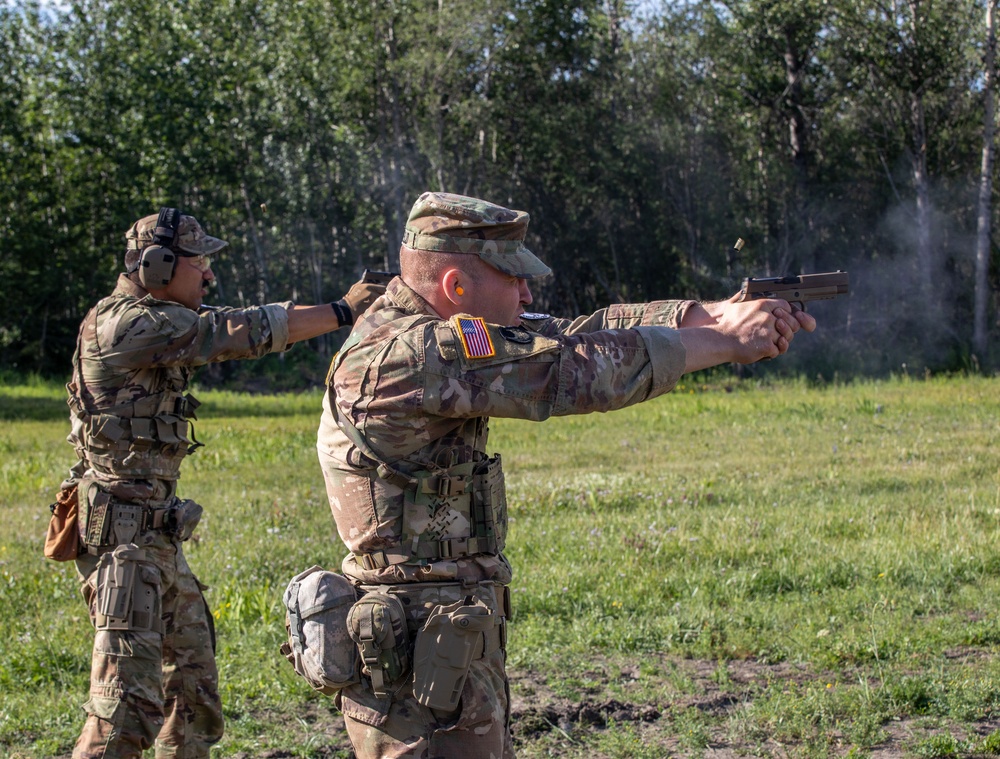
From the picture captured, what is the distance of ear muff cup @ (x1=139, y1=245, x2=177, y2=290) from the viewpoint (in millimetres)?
4527

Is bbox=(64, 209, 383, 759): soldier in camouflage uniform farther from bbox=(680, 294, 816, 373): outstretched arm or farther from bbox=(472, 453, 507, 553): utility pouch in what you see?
bbox=(680, 294, 816, 373): outstretched arm

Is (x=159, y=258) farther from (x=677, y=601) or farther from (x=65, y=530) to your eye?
(x=677, y=601)

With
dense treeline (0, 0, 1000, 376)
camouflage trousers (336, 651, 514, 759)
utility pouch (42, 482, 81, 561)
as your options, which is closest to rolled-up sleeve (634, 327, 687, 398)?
camouflage trousers (336, 651, 514, 759)

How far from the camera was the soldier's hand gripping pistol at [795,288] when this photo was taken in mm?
3316

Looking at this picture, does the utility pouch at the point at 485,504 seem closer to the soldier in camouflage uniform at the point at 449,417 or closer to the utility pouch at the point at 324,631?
the soldier in camouflage uniform at the point at 449,417

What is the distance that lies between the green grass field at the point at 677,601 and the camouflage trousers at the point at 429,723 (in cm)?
177

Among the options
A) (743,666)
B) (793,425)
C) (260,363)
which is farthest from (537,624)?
(260,363)

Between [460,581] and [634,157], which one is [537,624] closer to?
[460,581]

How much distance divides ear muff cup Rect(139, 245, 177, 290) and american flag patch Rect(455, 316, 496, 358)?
213 centimetres

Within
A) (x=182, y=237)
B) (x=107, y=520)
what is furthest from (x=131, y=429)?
(x=182, y=237)

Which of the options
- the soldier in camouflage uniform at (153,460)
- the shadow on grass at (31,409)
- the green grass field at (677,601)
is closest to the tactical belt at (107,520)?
the soldier in camouflage uniform at (153,460)

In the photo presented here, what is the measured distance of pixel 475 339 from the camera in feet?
9.33

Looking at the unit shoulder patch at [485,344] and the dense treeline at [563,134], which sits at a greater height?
the dense treeline at [563,134]

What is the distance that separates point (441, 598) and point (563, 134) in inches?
1042
